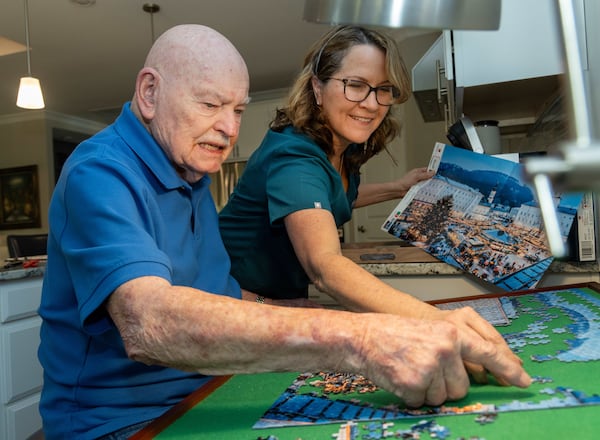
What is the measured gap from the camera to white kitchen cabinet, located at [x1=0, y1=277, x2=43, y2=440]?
2.34m

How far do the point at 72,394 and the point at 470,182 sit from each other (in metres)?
1.60

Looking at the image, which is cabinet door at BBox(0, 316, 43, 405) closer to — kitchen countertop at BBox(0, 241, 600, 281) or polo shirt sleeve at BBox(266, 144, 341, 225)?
kitchen countertop at BBox(0, 241, 600, 281)

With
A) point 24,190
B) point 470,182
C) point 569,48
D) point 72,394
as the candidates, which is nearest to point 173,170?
point 72,394

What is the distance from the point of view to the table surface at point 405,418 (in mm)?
648

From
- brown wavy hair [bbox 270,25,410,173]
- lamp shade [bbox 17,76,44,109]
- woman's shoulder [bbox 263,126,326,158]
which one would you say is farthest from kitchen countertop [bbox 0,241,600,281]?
lamp shade [bbox 17,76,44,109]

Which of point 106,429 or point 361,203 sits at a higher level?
point 361,203

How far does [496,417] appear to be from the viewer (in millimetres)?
687

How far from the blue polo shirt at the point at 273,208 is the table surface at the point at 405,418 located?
50 centimetres

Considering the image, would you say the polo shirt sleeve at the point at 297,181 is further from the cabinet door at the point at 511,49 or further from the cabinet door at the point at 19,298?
the cabinet door at the point at 19,298

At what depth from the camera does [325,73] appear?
4.94 feet

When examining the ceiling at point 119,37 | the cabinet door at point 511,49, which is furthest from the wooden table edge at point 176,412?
the ceiling at point 119,37

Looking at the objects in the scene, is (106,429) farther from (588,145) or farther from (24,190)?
(24,190)

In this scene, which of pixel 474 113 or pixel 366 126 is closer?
pixel 366 126

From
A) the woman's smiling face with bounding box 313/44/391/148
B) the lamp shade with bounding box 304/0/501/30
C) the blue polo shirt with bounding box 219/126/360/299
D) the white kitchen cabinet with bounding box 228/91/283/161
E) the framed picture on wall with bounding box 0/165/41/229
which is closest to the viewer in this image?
the lamp shade with bounding box 304/0/501/30
